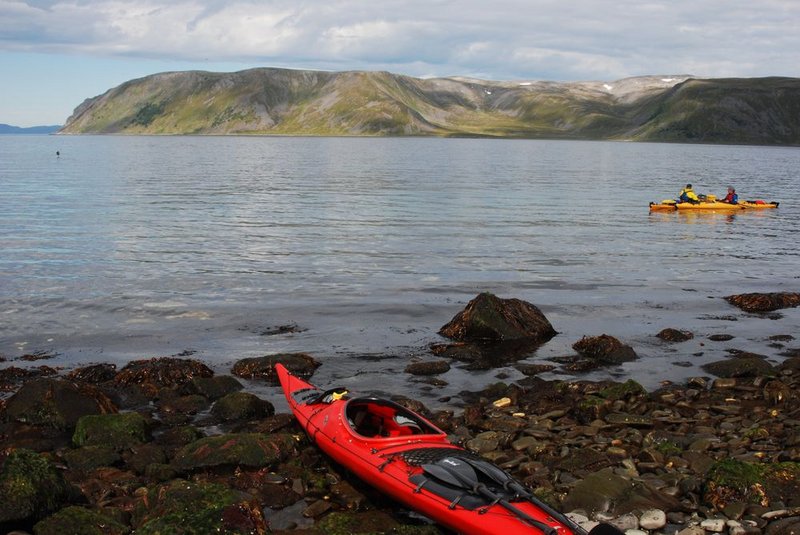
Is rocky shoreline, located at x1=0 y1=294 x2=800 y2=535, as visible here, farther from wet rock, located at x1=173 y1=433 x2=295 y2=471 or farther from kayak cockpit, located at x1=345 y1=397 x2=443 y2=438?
kayak cockpit, located at x1=345 y1=397 x2=443 y2=438

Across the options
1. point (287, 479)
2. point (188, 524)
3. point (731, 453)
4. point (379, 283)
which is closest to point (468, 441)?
point (287, 479)

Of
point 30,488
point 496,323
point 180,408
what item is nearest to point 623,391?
point 496,323

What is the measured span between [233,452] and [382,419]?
2.79 meters

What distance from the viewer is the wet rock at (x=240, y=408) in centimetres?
1616

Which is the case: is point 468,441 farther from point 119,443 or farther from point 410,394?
point 119,443

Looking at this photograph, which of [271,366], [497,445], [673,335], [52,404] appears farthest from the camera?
[673,335]

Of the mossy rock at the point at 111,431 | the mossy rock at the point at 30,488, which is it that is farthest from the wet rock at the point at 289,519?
the mossy rock at the point at 111,431

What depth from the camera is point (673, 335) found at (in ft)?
75.3

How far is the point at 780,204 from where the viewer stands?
68.7 metres

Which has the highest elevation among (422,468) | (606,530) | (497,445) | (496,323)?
(606,530)

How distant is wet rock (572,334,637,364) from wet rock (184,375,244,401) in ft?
32.1

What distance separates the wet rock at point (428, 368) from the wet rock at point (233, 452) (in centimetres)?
609

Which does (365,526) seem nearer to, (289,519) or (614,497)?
(289,519)

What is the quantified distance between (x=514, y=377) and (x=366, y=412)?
6.31 m
